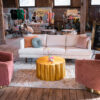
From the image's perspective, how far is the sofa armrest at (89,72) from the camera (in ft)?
10.4

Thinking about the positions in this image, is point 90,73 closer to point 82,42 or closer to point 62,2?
point 82,42

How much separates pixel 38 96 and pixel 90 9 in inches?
502

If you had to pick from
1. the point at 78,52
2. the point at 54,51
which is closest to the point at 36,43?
the point at 54,51

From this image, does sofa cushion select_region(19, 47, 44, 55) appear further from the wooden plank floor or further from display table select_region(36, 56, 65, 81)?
the wooden plank floor

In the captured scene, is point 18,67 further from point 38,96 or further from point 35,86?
point 38,96

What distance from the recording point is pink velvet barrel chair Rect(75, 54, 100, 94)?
10.4 feet

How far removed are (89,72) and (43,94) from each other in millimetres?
1016

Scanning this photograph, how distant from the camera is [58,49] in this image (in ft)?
16.9

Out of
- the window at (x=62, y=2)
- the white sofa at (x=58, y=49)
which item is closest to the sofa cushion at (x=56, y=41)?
the white sofa at (x=58, y=49)

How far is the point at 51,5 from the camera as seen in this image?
14.2m

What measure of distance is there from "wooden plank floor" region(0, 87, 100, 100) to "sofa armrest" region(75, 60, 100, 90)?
215 millimetres

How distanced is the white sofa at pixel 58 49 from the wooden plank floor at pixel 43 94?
1786 millimetres

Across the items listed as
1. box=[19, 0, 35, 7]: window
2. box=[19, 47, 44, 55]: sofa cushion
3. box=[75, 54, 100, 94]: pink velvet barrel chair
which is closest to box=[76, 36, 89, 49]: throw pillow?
A: box=[19, 47, 44, 55]: sofa cushion

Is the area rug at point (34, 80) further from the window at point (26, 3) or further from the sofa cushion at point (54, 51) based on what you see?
the window at point (26, 3)
